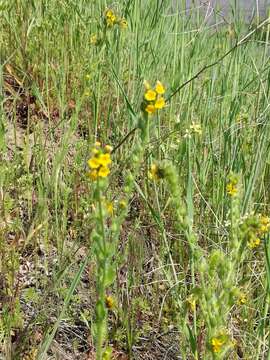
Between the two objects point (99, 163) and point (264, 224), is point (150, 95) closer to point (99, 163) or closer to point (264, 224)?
point (99, 163)

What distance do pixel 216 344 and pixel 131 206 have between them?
3.44 feet

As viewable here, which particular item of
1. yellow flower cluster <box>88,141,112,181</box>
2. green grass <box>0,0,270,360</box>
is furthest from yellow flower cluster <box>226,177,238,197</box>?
yellow flower cluster <box>88,141,112,181</box>

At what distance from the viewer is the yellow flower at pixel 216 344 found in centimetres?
100

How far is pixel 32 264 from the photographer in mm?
1767

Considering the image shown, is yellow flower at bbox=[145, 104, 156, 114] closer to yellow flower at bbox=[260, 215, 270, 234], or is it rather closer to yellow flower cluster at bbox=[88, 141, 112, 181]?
yellow flower cluster at bbox=[88, 141, 112, 181]

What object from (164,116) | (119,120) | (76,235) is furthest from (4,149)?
(164,116)

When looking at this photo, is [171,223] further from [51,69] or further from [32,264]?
[51,69]

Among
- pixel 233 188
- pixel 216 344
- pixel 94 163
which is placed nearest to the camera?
pixel 94 163

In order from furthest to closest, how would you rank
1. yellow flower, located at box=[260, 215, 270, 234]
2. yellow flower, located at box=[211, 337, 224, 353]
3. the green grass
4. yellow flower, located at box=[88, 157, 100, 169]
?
yellow flower, located at box=[260, 215, 270, 234] → the green grass → yellow flower, located at box=[211, 337, 224, 353] → yellow flower, located at box=[88, 157, 100, 169]

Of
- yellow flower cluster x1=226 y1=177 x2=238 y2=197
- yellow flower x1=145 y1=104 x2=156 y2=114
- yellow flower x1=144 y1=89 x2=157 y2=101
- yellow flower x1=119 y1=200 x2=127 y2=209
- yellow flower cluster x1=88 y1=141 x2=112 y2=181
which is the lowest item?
yellow flower cluster x1=226 y1=177 x2=238 y2=197

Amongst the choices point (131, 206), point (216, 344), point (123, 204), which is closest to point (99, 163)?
point (123, 204)

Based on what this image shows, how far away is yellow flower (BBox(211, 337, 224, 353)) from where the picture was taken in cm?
100

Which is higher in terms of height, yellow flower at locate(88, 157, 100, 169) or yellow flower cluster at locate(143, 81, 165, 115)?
yellow flower cluster at locate(143, 81, 165, 115)

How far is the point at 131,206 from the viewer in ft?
6.66
